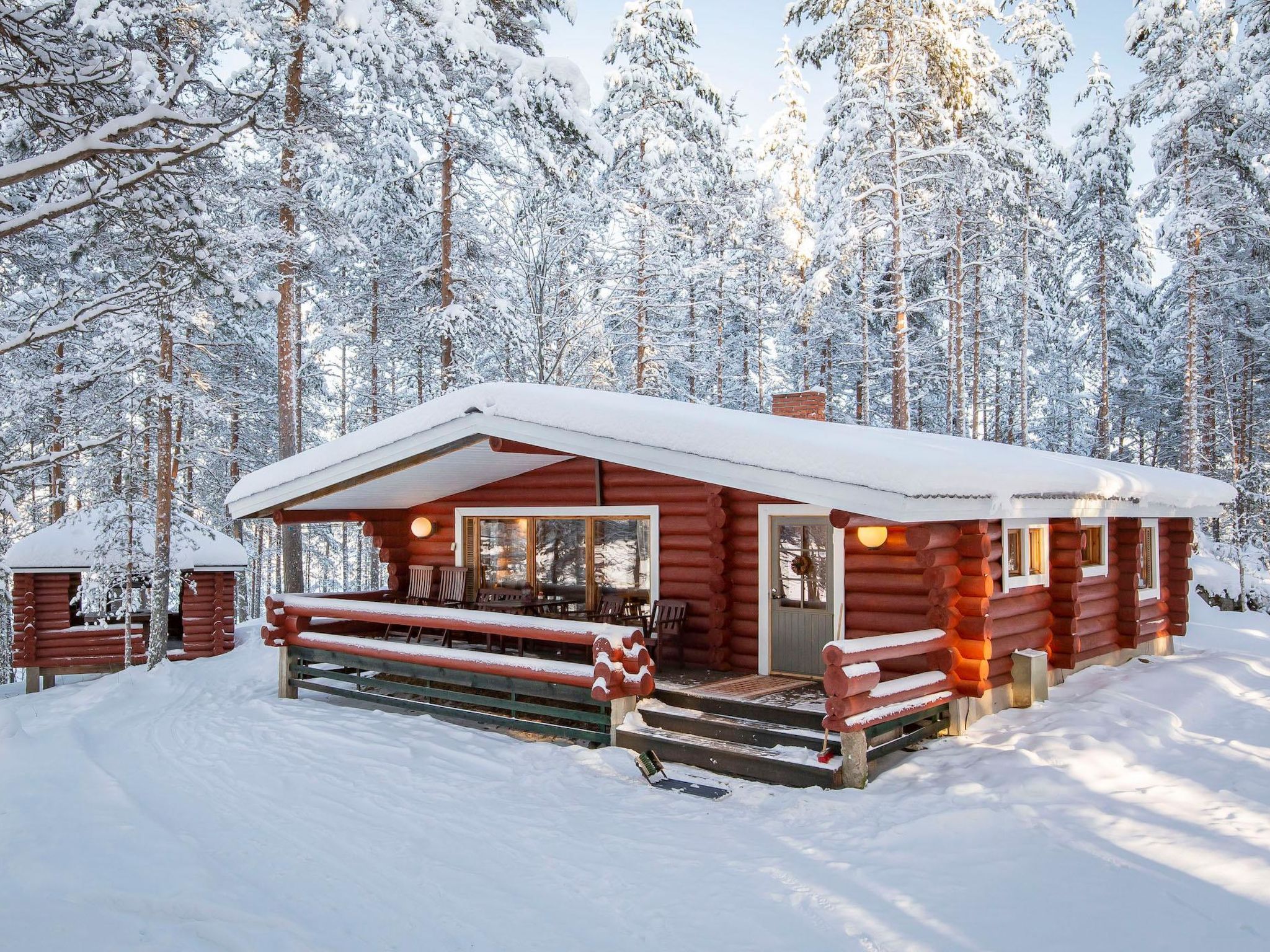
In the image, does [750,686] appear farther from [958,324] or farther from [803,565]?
[958,324]

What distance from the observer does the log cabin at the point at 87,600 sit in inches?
590

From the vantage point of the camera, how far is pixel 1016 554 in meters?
8.79

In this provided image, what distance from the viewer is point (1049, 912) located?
459 cm

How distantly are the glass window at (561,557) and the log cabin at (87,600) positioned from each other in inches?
281

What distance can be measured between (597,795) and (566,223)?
13.6 meters

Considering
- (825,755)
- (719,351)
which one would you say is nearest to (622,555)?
(825,755)

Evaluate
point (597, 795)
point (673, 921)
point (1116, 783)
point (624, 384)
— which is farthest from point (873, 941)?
point (624, 384)

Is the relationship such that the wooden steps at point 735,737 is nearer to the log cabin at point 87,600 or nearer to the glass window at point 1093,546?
the glass window at point 1093,546

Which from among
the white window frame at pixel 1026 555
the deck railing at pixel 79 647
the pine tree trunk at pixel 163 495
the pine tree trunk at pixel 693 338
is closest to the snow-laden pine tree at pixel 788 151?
the pine tree trunk at pixel 693 338

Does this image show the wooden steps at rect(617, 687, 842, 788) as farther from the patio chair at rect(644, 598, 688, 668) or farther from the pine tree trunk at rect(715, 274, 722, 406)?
the pine tree trunk at rect(715, 274, 722, 406)

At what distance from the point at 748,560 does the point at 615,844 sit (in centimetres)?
450

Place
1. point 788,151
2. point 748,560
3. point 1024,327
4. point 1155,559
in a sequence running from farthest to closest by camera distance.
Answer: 1. point 788,151
2. point 1024,327
3. point 1155,559
4. point 748,560

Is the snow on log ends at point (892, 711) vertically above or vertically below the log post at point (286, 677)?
above

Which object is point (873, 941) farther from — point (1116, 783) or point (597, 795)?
point (1116, 783)
